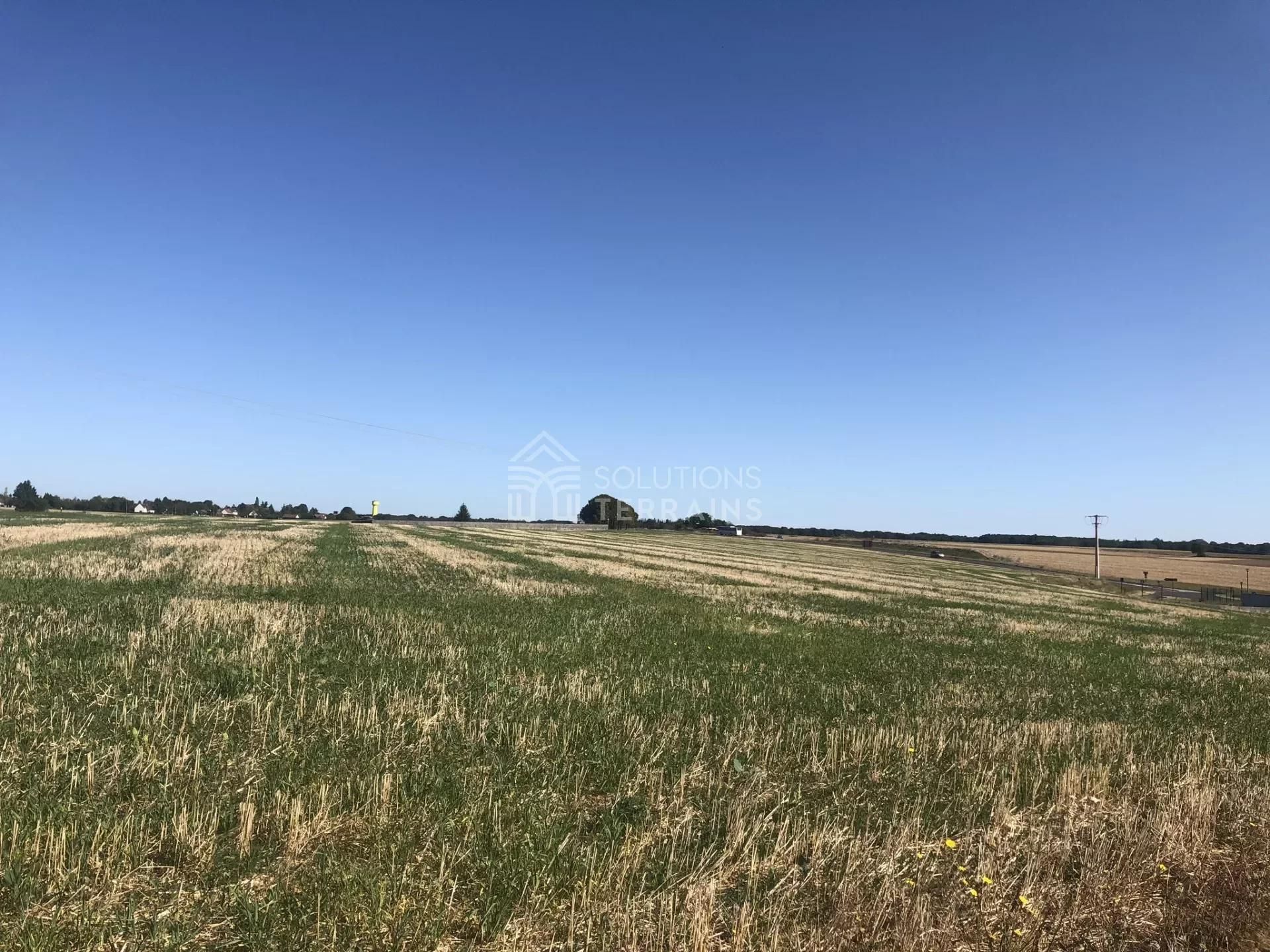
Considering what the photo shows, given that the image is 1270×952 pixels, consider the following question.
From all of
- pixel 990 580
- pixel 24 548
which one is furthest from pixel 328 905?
pixel 990 580

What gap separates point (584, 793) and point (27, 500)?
210 m

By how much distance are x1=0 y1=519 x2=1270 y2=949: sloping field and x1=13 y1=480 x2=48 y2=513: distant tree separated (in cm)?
16597

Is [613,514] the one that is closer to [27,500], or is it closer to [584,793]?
[27,500]

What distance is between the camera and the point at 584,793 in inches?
271

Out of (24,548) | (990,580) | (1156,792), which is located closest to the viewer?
(1156,792)

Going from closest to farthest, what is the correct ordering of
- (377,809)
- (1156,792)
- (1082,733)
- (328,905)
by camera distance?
(328,905) < (377,809) < (1156,792) < (1082,733)

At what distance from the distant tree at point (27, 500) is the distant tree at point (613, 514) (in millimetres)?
121322

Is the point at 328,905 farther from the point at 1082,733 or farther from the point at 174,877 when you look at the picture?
the point at 1082,733

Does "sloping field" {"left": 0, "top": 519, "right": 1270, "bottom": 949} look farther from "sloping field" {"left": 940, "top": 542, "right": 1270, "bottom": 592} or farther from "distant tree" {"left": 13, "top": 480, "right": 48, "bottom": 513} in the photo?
"distant tree" {"left": 13, "top": 480, "right": 48, "bottom": 513}

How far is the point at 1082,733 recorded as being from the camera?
10414 mm

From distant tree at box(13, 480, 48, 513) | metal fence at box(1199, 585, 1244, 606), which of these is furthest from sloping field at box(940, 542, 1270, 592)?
distant tree at box(13, 480, 48, 513)

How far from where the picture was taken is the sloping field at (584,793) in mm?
4617

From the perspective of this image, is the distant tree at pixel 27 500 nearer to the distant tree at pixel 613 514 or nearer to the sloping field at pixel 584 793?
the distant tree at pixel 613 514

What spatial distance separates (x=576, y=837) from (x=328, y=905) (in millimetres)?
1944
